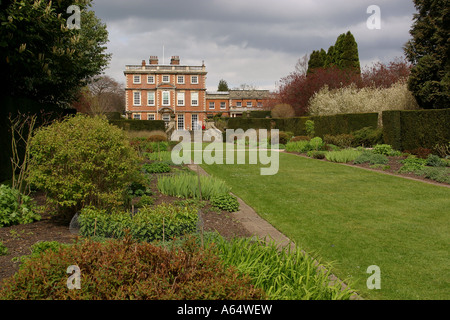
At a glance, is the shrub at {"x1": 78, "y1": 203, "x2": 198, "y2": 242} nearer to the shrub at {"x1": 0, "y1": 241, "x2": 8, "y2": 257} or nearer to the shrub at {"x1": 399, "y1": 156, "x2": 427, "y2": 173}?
the shrub at {"x1": 0, "y1": 241, "x2": 8, "y2": 257}

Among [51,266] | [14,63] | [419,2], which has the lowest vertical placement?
[51,266]

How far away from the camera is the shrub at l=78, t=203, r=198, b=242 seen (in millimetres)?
4801

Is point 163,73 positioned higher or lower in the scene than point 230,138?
higher

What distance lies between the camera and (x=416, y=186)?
31.1 ft

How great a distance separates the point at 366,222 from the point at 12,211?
5.61 metres

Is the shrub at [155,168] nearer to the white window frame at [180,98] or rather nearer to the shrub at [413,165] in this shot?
the shrub at [413,165]

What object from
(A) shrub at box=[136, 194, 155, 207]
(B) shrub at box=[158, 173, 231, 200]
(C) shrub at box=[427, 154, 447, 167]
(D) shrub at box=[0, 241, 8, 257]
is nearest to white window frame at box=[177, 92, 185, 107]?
(C) shrub at box=[427, 154, 447, 167]

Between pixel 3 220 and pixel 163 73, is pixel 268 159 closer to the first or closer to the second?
pixel 3 220

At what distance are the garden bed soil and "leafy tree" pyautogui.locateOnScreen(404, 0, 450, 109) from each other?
1403 cm

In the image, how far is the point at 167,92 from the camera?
5722cm

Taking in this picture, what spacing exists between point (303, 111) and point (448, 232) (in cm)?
3169

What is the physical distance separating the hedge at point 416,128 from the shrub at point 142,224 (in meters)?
11.9

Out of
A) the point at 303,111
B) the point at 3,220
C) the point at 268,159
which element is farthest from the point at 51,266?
the point at 303,111

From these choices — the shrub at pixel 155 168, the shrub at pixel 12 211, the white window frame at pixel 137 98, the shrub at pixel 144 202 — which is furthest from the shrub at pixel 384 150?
the white window frame at pixel 137 98
